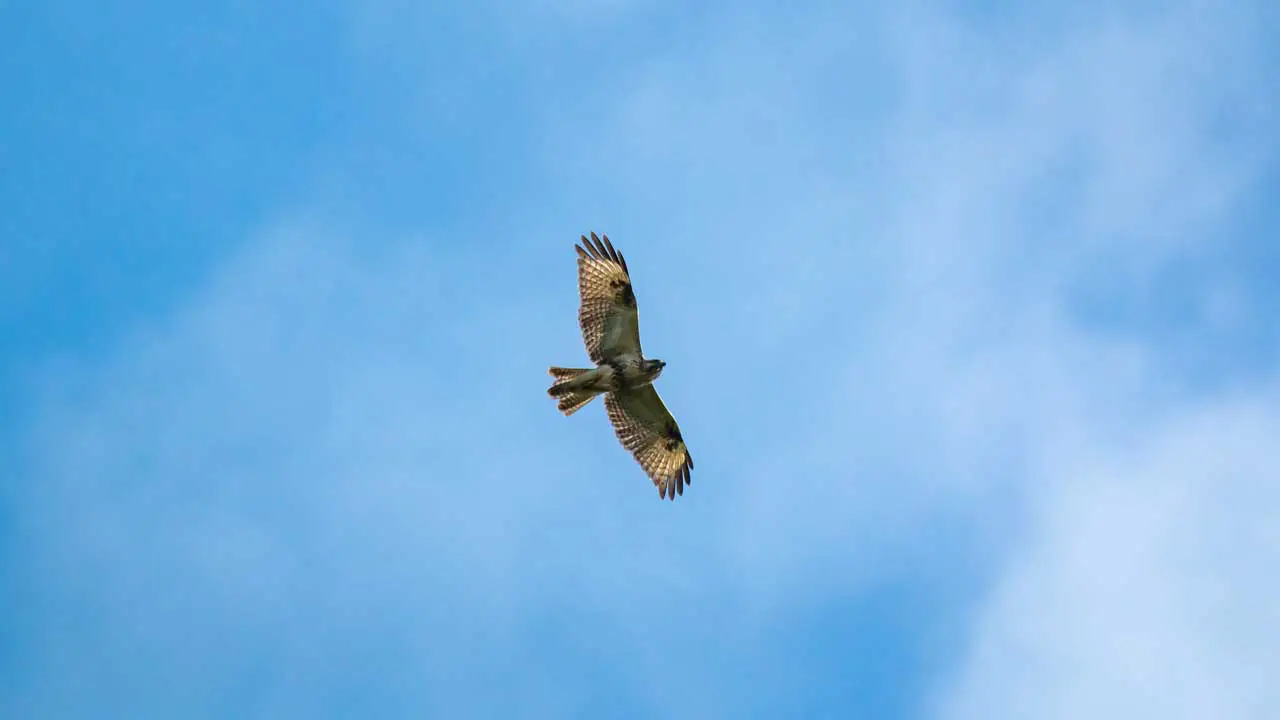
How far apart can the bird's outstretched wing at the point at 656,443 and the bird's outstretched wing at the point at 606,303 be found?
73.0 inches

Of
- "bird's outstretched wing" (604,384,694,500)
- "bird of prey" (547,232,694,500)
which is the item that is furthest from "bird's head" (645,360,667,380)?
"bird's outstretched wing" (604,384,694,500)

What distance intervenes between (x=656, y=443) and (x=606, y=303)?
12.2ft

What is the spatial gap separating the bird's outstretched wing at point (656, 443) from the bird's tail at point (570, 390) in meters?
1.24

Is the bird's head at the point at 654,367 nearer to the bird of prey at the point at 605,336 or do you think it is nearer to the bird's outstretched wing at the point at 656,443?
the bird of prey at the point at 605,336

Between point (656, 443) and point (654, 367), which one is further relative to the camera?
point (656, 443)

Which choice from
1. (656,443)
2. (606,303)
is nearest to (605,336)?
(606,303)

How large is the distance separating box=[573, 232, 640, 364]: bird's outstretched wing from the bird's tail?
0.58 meters

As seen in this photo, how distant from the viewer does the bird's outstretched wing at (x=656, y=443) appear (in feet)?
98.9

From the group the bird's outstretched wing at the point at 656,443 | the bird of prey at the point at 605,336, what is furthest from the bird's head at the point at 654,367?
the bird's outstretched wing at the point at 656,443

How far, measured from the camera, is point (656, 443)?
30578mm

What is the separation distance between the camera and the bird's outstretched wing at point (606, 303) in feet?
93.2

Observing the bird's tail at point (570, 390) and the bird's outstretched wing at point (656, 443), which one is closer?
the bird's tail at point (570, 390)

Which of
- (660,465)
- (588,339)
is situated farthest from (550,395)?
(660,465)

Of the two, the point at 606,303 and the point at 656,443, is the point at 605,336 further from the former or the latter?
the point at 656,443
